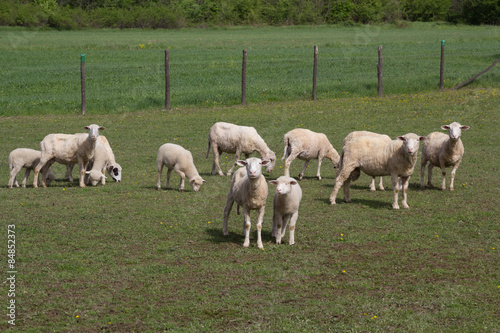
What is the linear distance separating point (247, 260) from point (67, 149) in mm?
6739

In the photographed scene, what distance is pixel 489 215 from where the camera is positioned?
11.2m

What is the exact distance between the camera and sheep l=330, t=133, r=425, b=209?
1170 cm

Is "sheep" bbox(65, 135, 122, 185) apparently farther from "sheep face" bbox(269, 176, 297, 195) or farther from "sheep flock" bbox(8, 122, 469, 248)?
"sheep face" bbox(269, 176, 297, 195)

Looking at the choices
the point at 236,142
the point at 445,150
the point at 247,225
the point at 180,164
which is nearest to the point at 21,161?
the point at 180,164

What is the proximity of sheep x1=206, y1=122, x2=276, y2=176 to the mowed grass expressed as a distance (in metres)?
0.59

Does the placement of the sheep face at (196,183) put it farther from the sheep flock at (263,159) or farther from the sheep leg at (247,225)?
the sheep leg at (247,225)

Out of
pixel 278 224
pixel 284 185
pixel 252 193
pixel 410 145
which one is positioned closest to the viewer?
pixel 284 185

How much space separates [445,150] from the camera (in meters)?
13.5

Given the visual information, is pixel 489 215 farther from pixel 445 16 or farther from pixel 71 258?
pixel 445 16

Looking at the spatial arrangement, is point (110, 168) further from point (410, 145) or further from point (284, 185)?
point (410, 145)

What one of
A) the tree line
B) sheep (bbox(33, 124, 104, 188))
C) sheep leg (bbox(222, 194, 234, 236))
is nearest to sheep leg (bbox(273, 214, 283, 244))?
sheep leg (bbox(222, 194, 234, 236))

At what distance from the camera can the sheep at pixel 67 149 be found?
13688 mm

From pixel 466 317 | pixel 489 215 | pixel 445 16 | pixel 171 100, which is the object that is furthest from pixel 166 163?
pixel 445 16

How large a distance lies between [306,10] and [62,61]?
162 feet
